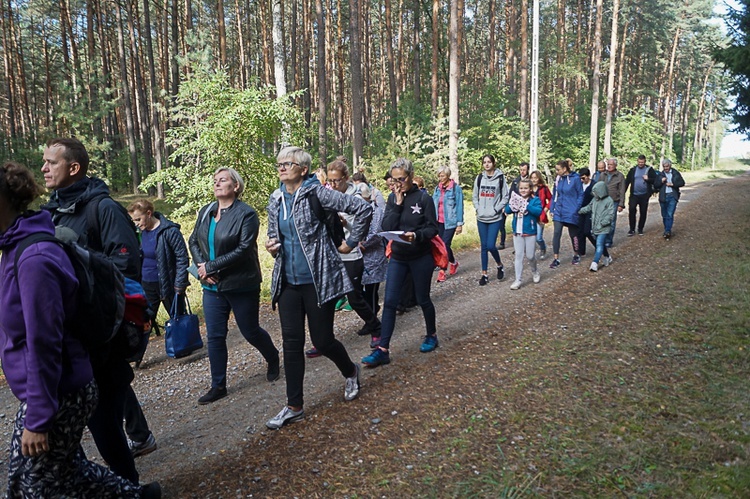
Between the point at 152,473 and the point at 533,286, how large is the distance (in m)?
6.86

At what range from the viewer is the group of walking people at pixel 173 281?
2176mm

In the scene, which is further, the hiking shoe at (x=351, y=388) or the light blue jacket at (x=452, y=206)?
the light blue jacket at (x=452, y=206)

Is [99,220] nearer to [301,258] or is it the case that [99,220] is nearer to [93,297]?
[93,297]

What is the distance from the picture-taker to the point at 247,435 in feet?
13.5

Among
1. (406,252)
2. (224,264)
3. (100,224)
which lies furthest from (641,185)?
(100,224)

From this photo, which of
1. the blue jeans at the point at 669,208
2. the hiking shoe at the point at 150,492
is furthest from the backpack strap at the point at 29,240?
the blue jeans at the point at 669,208

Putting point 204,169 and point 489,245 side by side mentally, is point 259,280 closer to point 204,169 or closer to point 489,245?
point 489,245

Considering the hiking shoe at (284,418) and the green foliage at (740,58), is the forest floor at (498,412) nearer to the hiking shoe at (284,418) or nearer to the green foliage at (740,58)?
the hiking shoe at (284,418)

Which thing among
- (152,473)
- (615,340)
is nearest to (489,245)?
(615,340)

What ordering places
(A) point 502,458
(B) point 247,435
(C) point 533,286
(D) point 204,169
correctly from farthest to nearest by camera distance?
(D) point 204,169
(C) point 533,286
(B) point 247,435
(A) point 502,458

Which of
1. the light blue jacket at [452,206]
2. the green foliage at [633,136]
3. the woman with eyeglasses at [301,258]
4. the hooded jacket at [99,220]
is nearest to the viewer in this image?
the hooded jacket at [99,220]

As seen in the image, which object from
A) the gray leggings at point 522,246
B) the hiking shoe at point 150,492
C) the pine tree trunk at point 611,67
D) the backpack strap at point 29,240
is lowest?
the hiking shoe at point 150,492

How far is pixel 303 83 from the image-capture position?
3584 centimetres

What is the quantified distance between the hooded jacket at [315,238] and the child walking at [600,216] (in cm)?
702
